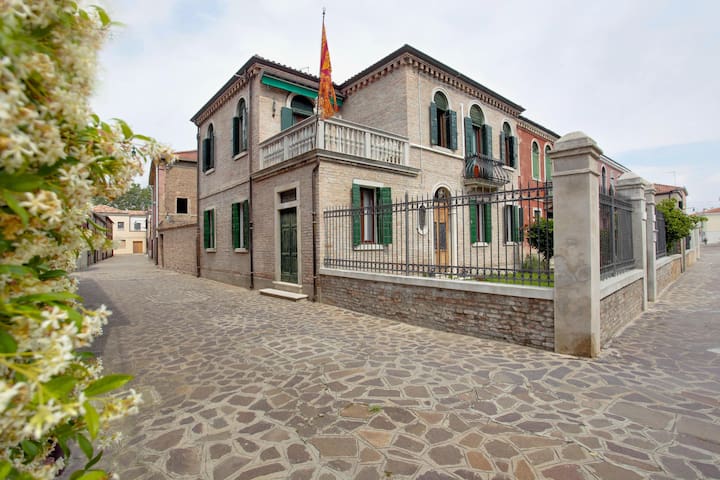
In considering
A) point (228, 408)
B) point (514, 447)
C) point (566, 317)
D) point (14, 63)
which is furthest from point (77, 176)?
point (566, 317)

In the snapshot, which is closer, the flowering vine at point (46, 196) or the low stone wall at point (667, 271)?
the flowering vine at point (46, 196)

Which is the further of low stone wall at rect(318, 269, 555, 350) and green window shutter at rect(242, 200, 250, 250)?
green window shutter at rect(242, 200, 250, 250)

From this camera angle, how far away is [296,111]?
12.9m

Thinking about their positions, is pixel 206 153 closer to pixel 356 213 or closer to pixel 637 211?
pixel 356 213

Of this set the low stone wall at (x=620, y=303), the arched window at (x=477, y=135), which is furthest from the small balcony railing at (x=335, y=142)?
the low stone wall at (x=620, y=303)

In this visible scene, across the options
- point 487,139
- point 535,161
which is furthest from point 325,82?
point 535,161

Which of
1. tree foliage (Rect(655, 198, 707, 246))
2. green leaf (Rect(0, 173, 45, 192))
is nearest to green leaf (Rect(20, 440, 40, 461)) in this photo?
green leaf (Rect(0, 173, 45, 192))

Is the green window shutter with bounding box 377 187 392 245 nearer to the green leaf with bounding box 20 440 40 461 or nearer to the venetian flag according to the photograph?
the venetian flag

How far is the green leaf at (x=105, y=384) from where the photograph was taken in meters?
1.15

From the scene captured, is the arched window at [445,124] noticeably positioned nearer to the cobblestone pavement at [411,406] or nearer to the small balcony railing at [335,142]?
the small balcony railing at [335,142]

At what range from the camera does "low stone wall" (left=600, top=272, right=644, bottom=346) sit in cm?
537

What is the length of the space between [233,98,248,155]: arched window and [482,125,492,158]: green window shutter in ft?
32.5

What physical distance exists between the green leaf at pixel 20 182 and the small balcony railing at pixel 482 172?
14.3 meters

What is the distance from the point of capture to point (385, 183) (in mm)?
10664
